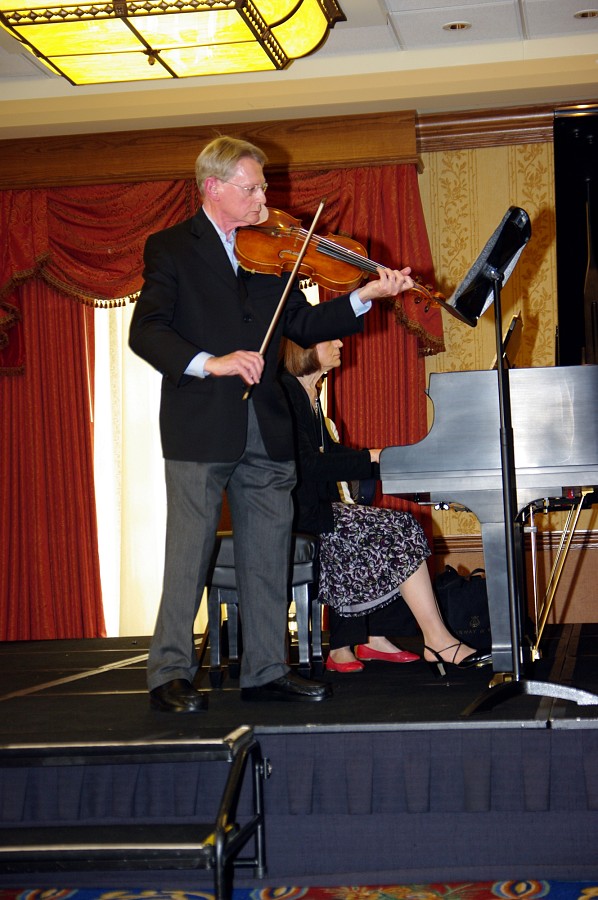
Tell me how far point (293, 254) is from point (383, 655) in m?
1.52

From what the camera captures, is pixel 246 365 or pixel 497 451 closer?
pixel 246 365

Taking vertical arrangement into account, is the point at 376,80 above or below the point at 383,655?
above

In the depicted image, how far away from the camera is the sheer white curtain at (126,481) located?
555 cm

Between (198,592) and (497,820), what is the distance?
930 mm

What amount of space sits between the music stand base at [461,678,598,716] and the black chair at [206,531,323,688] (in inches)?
32.2

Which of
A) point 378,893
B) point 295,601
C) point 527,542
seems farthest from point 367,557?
point 527,542

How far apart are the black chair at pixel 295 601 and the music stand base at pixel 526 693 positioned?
0.82 metres

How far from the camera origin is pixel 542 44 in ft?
16.0

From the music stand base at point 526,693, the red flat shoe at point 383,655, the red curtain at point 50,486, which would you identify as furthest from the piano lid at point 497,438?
the red curtain at point 50,486

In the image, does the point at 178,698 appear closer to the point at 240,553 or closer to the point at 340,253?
the point at 240,553

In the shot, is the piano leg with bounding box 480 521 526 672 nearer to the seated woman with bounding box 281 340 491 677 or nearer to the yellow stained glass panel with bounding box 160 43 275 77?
the seated woman with bounding box 281 340 491 677

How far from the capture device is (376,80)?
502cm

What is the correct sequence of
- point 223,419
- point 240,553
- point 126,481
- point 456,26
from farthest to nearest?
1. point 126,481
2. point 456,26
3. point 240,553
4. point 223,419

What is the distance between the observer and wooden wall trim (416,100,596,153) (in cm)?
521
